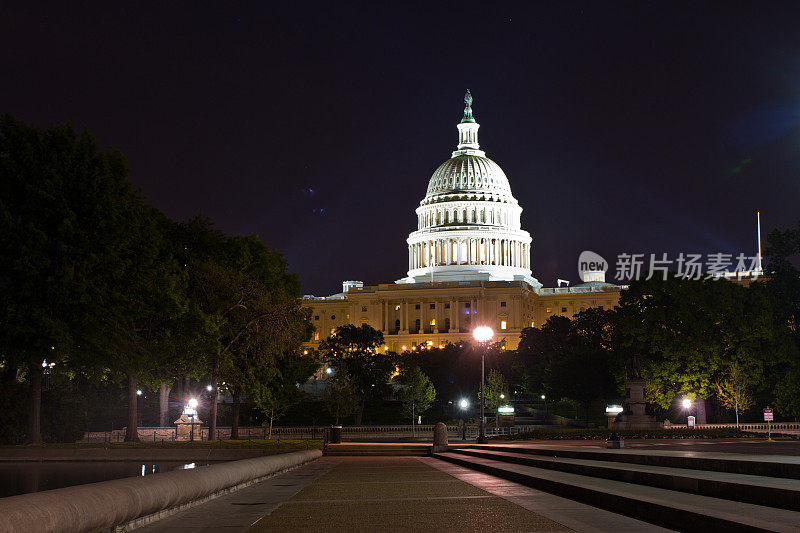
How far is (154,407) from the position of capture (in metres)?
97.5

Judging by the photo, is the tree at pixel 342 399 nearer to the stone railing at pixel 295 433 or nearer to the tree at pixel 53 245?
the stone railing at pixel 295 433

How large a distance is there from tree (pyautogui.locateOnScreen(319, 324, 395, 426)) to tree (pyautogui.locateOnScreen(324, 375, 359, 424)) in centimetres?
193

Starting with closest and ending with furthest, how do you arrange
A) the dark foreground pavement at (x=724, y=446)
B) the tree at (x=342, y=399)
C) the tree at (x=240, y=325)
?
the dark foreground pavement at (x=724, y=446) < the tree at (x=240, y=325) < the tree at (x=342, y=399)

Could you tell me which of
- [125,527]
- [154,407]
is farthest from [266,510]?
[154,407]

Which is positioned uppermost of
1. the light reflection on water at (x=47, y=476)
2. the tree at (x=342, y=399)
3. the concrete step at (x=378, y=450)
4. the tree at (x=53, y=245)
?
the tree at (x=53, y=245)

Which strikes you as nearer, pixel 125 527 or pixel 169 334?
pixel 125 527

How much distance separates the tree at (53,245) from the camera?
41531mm

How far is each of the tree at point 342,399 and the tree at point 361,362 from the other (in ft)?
6.33

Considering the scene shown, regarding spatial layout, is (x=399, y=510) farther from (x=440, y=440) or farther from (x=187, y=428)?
(x=187, y=428)

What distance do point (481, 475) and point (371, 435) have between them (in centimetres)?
4718

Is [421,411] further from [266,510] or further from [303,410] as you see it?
[266,510]

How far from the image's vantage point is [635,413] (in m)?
63.3

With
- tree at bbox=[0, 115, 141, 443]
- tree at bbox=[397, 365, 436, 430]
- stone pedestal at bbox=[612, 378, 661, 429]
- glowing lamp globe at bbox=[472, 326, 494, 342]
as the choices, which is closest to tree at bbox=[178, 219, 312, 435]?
tree at bbox=[0, 115, 141, 443]

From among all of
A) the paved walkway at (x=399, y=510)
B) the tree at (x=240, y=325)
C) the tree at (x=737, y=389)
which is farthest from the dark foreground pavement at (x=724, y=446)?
the tree at (x=240, y=325)
